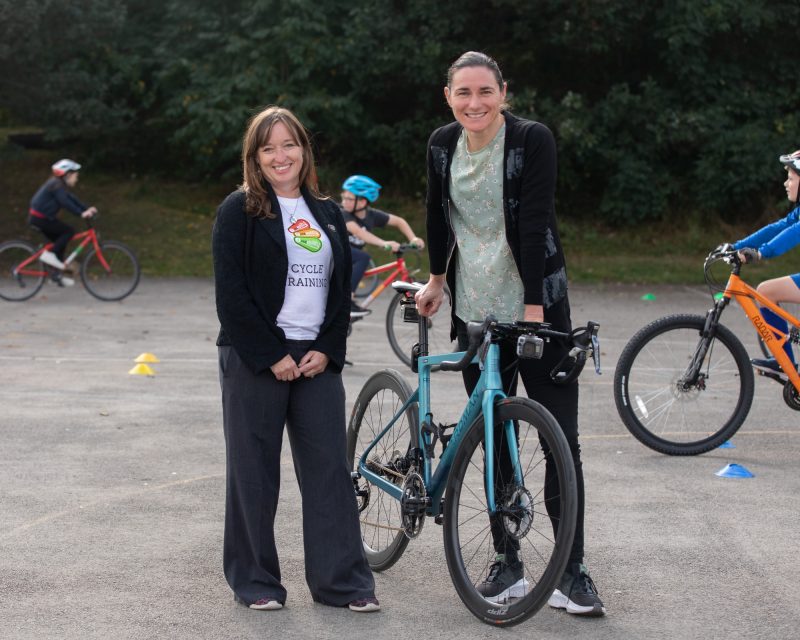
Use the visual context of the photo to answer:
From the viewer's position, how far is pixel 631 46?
24000 mm

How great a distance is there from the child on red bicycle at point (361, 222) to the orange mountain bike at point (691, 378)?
15.6ft

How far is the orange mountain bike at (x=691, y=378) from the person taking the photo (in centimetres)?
759

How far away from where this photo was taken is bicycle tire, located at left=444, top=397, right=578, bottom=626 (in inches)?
168

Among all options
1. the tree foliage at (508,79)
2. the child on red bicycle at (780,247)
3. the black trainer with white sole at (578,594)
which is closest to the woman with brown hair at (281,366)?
the black trainer with white sole at (578,594)

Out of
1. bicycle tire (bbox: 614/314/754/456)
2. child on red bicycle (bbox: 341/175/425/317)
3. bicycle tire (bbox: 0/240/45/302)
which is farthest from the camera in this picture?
bicycle tire (bbox: 0/240/45/302)

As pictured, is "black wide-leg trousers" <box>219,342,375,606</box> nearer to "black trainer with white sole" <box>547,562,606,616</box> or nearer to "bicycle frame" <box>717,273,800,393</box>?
"black trainer with white sole" <box>547,562,606,616</box>

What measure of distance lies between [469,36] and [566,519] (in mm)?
21026

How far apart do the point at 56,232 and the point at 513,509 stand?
13.7 meters

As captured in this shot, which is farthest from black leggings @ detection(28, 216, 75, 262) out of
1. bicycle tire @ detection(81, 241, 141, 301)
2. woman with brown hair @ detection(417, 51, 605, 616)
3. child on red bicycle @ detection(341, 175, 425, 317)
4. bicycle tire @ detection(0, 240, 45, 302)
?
woman with brown hair @ detection(417, 51, 605, 616)

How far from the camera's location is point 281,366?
468 centimetres

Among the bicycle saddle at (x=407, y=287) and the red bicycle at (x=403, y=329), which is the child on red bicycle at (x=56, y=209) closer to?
the red bicycle at (x=403, y=329)

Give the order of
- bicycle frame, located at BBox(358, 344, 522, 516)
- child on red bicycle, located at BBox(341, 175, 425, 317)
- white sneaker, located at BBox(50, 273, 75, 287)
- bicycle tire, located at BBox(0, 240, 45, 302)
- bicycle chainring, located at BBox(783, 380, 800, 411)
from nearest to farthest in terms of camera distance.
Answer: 1. bicycle frame, located at BBox(358, 344, 522, 516)
2. bicycle chainring, located at BBox(783, 380, 800, 411)
3. child on red bicycle, located at BBox(341, 175, 425, 317)
4. bicycle tire, located at BBox(0, 240, 45, 302)
5. white sneaker, located at BBox(50, 273, 75, 287)

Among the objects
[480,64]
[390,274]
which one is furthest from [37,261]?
[480,64]

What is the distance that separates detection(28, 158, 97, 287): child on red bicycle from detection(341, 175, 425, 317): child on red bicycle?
5.45 meters
